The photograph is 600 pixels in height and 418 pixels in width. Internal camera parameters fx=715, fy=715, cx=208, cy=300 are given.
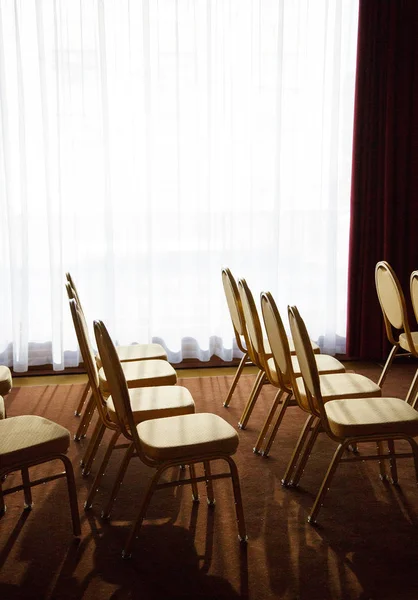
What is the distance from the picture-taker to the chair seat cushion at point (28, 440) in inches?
109

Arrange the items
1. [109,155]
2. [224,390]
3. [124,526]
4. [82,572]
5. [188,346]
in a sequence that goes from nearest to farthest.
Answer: [82,572] → [124,526] → [224,390] → [109,155] → [188,346]

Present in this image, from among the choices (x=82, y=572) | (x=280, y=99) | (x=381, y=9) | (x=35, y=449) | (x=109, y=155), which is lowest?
(x=82, y=572)

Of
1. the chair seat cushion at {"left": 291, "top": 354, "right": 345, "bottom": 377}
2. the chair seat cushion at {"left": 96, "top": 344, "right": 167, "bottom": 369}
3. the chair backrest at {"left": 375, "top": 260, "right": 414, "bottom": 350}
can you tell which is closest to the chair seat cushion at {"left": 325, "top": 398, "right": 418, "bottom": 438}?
the chair seat cushion at {"left": 291, "top": 354, "right": 345, "bottom": 377}

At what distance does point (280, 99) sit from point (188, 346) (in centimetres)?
205

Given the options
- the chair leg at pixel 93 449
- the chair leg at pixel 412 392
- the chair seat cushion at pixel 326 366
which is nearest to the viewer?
the chair leg at pixel 93 449

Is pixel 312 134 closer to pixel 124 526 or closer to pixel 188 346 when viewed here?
pixel 188 346

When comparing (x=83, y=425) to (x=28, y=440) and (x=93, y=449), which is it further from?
(x=28, y=440)

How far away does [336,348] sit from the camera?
5.88 meters

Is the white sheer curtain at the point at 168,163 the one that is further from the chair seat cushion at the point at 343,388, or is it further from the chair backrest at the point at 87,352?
the chair backrest at the point at 87,352

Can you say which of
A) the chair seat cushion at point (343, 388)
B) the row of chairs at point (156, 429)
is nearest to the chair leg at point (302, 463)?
the chair seat cushion at point (343, 388)

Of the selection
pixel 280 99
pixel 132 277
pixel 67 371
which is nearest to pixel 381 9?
pixel 280 99

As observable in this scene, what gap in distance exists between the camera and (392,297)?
4250 millimetres

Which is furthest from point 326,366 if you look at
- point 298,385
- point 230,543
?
point 230,543

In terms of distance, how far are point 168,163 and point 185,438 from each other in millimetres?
3096
